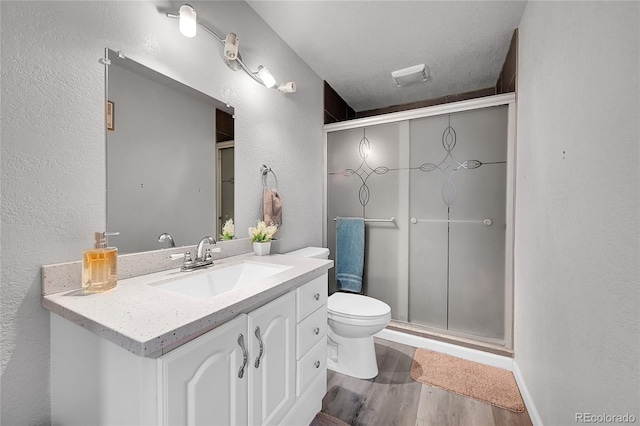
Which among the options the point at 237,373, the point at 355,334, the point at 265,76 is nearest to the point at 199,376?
the point at 237,373

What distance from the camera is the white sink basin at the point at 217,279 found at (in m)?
1.09

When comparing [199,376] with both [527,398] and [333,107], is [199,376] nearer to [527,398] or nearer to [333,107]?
[527,398]

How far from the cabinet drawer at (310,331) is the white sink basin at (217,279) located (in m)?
0.26

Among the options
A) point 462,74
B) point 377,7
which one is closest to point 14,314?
point 377,7

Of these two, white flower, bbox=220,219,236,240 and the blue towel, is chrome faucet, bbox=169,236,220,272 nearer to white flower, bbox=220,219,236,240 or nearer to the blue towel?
white flower, bbox=220,219,236,240

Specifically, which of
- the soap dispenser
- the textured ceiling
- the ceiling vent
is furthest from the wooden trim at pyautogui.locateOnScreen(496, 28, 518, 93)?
the soap dispenser

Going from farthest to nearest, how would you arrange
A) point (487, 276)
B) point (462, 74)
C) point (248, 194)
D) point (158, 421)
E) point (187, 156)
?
point (462, 74), point (487, 276), point (248, 194), point (187, 156), point (158, 421)

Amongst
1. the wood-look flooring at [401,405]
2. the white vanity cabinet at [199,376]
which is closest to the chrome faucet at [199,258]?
the white vanity cabinet at [199,376]

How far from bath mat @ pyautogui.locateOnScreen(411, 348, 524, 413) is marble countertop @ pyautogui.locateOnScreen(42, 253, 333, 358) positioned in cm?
136

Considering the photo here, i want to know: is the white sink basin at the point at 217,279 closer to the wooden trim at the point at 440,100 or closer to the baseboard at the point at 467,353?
the baseboard at the point at 467,353

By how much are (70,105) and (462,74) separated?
9.02 ft

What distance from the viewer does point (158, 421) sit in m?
0.63

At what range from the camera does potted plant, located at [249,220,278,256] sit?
1591 mm

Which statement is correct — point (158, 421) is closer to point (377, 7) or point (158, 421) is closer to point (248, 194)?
point (248, 194)
